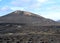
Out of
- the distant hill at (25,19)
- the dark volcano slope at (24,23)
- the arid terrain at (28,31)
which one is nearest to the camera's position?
the arid terrain at (28,31)

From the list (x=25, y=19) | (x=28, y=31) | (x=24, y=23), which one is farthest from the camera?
(x=25, y=19)

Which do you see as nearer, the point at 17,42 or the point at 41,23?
the point at 17,42

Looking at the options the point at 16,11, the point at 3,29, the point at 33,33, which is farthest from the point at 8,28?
the point at 16,11

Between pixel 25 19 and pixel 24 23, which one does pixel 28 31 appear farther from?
pixel 25 19

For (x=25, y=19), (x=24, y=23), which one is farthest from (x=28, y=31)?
(x=25, y=19)

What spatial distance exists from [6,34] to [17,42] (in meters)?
1.98

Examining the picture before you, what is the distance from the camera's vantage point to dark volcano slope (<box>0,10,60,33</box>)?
36.5 metres

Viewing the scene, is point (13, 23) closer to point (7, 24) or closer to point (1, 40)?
point (7, 24)

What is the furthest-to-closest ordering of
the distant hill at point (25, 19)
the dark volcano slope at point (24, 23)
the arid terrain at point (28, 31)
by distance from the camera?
the distant hill at point (25, 19), the dark volcano slope at point (24, 23), the arid terrain at point (28, 31)

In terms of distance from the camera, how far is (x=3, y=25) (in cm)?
3822

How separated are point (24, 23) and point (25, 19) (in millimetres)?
2170

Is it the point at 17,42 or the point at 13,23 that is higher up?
the point at 13,23

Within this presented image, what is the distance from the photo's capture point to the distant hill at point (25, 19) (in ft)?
131

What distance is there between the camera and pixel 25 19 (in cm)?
4116
